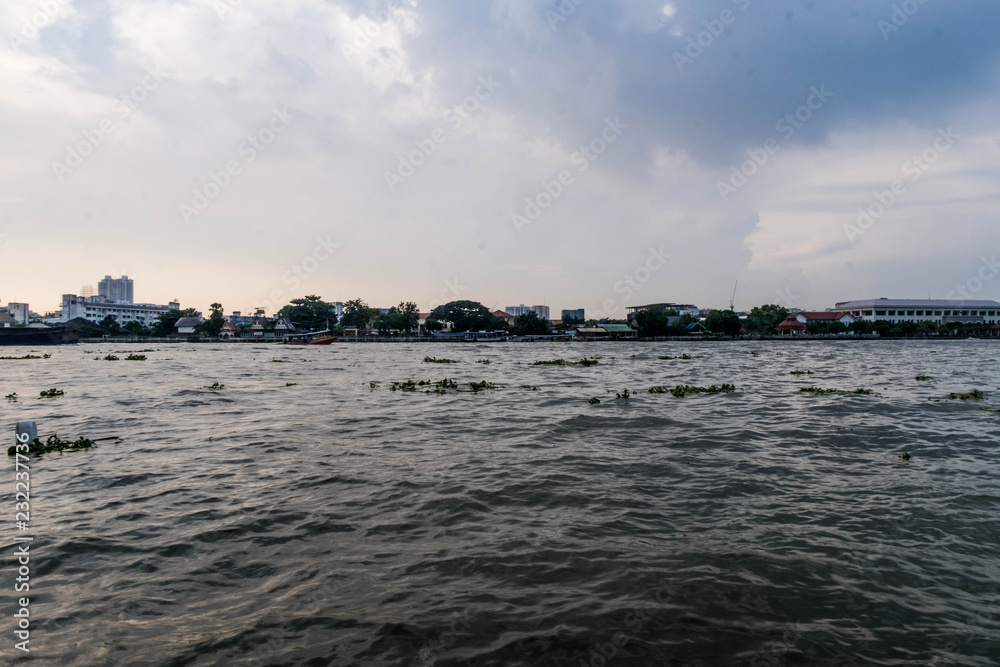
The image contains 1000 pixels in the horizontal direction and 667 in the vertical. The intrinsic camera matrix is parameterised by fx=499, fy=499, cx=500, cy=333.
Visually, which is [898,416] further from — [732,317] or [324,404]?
[732,317]

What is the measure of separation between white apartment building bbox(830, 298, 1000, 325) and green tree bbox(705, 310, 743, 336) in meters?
47.1

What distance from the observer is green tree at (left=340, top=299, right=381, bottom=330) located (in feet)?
428

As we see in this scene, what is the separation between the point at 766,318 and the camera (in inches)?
5010

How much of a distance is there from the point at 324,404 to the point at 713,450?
11.9 m

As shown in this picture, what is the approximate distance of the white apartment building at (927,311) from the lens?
432 ft

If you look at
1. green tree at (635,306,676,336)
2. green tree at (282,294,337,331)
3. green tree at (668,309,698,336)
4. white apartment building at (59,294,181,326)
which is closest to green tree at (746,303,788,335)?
green tree at (668,309,698,336)

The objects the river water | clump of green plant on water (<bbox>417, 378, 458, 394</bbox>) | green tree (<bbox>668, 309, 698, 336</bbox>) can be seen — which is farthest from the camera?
green tree (<bbox>668, 309, 698, 336</bbox>)

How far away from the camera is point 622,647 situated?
3.74 m

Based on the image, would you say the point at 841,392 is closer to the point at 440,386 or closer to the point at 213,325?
the point at 440,386

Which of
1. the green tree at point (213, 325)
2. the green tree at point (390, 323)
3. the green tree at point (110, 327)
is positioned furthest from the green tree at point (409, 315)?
the green tree at point (110, 327)

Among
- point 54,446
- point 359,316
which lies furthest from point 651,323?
point 54,446

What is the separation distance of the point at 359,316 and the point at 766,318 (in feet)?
344

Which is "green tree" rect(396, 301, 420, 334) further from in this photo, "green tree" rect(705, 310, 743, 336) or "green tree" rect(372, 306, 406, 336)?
"green tree" rect(705, 310, 743, 336)

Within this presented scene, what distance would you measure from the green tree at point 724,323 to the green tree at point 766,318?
17.5 m
